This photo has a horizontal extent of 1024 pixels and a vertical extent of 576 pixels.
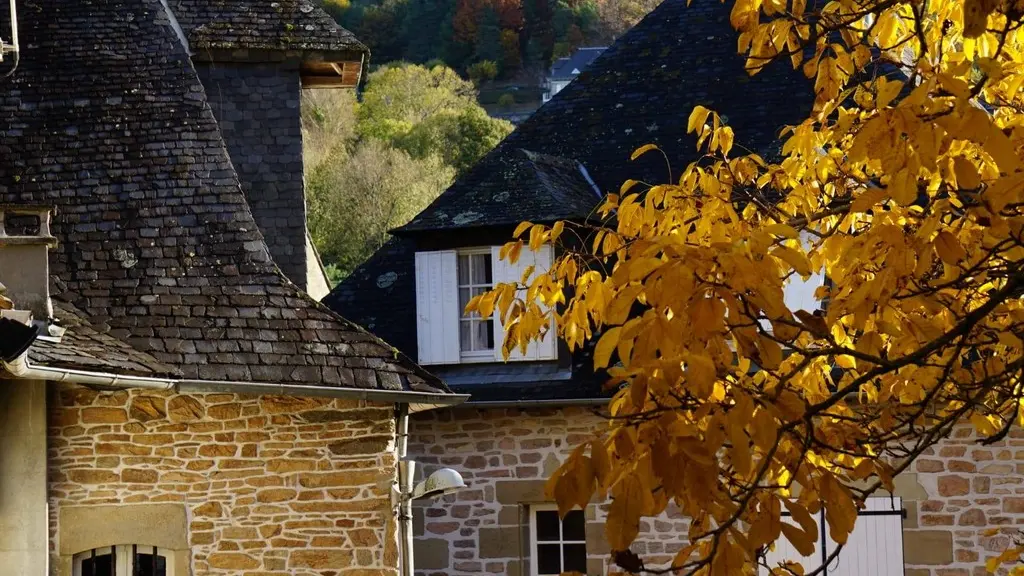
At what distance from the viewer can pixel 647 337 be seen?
10.6 feet

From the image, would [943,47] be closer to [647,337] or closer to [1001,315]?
[1001,315]

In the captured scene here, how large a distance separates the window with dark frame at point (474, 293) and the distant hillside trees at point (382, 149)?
16.9 m

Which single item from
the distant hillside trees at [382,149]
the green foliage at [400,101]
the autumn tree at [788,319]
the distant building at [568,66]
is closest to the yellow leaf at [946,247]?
the autumn tree at [788,319]

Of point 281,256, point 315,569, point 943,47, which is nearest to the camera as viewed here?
point 943,47

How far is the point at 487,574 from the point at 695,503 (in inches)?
365

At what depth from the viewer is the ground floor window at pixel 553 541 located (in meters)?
12.5

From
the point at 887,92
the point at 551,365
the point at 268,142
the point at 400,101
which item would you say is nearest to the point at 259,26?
the point at 268,142

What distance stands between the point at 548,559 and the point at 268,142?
13.3 ft

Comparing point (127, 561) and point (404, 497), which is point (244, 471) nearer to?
point (127, 561)

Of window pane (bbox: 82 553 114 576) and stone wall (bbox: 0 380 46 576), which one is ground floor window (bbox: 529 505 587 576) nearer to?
window pane (bbox: 82 553 114 576)

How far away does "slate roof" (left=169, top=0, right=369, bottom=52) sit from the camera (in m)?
11.8

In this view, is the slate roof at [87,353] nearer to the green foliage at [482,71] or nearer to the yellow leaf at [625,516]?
the yellow leaf at [625,516]

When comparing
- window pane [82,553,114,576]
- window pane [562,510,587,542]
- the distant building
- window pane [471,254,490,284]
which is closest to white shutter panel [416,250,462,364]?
window pane [471,254,490,284]

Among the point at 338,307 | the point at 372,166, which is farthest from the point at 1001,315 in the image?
the point at 372,166
